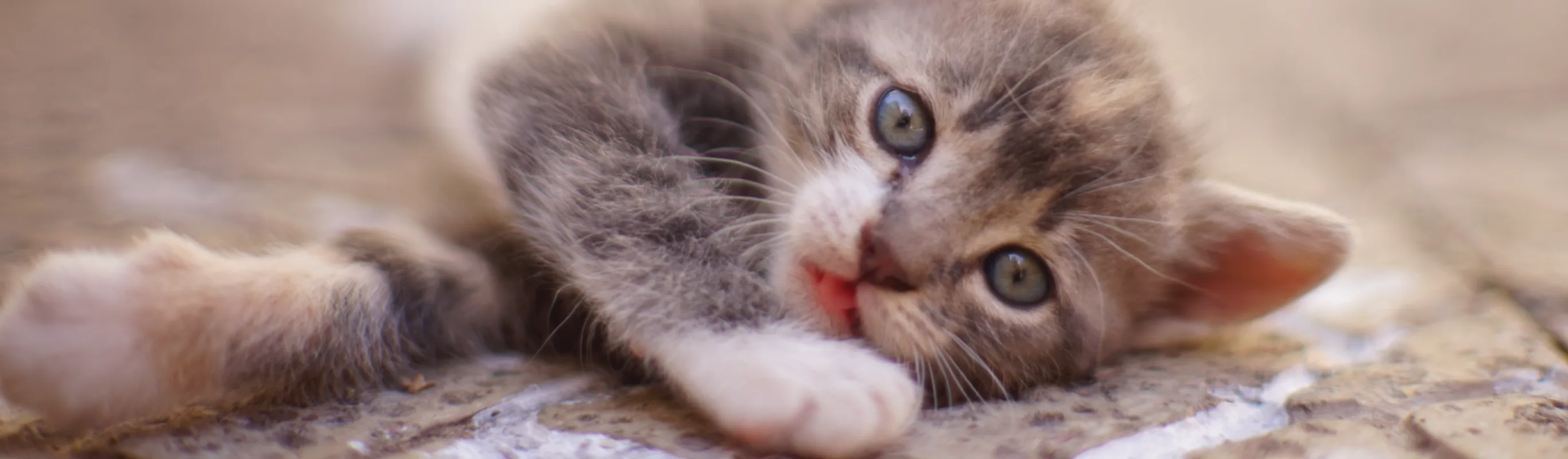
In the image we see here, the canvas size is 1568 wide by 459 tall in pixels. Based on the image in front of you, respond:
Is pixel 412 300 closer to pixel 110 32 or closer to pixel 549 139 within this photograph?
pixel 549 139

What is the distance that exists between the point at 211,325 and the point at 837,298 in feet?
2.20

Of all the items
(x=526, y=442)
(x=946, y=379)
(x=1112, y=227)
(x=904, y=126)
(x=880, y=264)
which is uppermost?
(x=904, y=126)

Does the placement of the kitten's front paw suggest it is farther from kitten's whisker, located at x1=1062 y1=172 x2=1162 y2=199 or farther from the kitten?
kitten's whisker, located at x1=1062 y1=172 x2=1162 y2=199

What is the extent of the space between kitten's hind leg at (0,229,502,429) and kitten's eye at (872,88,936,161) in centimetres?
59

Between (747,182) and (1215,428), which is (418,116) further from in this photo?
(1215,428)

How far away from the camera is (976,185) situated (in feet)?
3.90

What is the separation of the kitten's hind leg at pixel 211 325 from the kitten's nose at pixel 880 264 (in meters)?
0.54

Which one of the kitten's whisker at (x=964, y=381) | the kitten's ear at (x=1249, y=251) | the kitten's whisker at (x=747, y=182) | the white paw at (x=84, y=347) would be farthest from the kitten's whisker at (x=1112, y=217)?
the white paw at (x=84, y=347)

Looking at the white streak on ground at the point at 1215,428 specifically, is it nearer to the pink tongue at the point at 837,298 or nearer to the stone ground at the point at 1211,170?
the stone ground at the point at 1211,170

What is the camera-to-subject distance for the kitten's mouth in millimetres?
1169

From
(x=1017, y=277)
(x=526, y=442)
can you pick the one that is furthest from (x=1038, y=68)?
(x=526, y=442)

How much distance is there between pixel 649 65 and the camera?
1.39 m

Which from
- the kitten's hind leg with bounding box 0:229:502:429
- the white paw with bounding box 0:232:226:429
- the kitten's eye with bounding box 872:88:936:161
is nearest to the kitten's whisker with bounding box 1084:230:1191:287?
the kitten's eye with bounding box 872:88:936:161

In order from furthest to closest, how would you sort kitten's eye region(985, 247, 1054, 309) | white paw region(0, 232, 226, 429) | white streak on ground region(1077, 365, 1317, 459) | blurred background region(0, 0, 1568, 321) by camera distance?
1. blurred background region(0, 0, 1568, 321)
2. kitten's eye region(985, 247, 1054, 309)
3. white streak on ground region(1077, 365, 1317, 459)
4. white paw region(0, 232, 226, 429)
